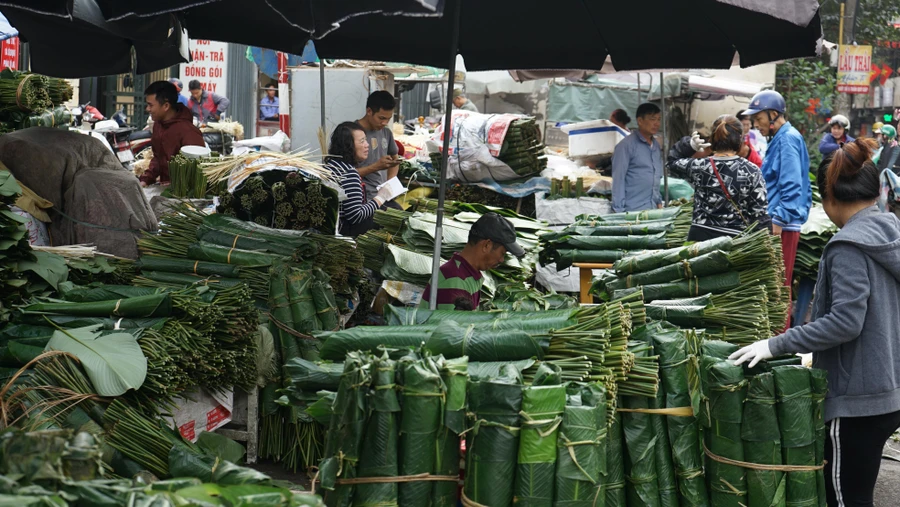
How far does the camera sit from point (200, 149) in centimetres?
715

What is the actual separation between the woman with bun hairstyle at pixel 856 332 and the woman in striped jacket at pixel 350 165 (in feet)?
11.9

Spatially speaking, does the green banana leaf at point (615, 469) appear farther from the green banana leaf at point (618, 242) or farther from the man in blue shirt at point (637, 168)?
the man in blue shirt at point (637, 168)

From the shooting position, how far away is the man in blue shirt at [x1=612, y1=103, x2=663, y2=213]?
9.41 meters

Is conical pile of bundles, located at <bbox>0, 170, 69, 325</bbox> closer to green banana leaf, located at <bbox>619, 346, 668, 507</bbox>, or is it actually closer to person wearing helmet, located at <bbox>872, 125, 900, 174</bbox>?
green banana leaf, located at <bbox>619, 346, 668, 507</bbox>

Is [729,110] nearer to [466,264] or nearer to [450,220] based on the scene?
[450,220]

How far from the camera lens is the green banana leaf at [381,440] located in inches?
114

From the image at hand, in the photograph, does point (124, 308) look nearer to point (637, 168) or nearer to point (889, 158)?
point (637, 168)

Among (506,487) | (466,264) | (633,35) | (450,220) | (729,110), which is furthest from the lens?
(729,110)

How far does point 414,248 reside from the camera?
7.19 meters

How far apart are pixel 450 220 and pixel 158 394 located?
401cm

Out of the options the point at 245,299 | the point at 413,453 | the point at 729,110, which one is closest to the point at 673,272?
the point at 245,299

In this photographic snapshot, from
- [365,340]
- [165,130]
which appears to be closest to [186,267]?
[365,340]

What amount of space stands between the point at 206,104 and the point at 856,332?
1580cm

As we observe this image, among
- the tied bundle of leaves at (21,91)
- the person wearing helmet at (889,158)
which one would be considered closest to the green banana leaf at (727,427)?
the tied bundle of leaves at (21,91)
